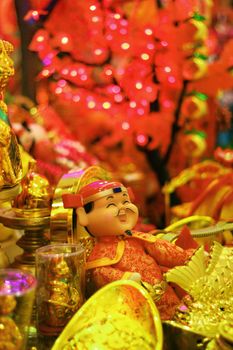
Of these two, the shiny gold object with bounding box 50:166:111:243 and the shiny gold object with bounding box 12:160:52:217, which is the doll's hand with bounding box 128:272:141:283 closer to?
the shiny gold object with bounding box 50:166:111:243

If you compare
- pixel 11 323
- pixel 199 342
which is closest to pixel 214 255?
pixel 199 342

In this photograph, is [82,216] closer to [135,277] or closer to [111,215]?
[111,215]

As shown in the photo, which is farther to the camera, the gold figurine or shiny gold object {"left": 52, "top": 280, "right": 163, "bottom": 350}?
the gold figurine

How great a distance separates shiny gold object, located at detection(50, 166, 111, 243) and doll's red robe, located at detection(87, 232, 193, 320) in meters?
0.05

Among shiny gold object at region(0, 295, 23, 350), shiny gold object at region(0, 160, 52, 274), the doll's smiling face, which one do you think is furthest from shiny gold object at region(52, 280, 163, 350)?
shiny gold object at region(0, 160, 52, 274)

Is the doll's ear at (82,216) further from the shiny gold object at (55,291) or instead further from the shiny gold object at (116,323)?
the shiny gold object at (116,323)

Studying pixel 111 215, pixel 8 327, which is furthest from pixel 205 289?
pixel 8 327

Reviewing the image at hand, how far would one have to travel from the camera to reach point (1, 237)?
59.7 inches

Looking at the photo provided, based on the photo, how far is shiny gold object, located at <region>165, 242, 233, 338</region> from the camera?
3.77ft

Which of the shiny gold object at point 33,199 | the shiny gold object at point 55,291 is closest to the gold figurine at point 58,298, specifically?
the shiny gold object at point 55,291

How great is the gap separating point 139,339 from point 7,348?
0.76ft

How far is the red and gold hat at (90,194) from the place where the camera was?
1.27m

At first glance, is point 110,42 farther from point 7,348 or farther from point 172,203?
point 7,348

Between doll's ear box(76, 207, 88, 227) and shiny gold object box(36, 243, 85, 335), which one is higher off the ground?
doll's ear box(76, 207, 88, 227)
